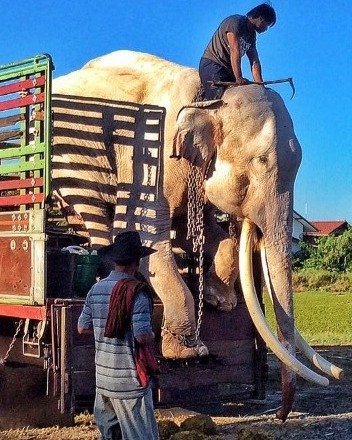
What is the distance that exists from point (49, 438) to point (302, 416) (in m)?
2.25

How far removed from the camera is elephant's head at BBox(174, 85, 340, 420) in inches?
269

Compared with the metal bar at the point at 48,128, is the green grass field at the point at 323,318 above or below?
below

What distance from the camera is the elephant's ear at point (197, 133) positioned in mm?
7152

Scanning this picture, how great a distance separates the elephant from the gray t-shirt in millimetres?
245

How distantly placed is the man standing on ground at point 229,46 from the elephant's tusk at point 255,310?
119cm

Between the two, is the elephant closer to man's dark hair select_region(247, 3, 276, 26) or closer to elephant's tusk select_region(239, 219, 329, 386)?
elephant's tusk select_region(239, 219, 329, 386)

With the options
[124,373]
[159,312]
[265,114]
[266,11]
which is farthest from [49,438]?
[266,11]

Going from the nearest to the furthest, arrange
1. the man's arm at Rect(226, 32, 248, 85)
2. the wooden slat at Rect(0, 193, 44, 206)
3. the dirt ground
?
1. the wooden slat at Rect(0, 193, 44, 206)
2. the dirt ground
3. the man's arm at Rect(226, 32, 248, 85)

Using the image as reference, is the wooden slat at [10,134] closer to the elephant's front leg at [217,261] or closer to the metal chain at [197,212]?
the metal chain at [197,212]

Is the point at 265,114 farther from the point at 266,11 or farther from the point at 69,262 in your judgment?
the point at 69,262

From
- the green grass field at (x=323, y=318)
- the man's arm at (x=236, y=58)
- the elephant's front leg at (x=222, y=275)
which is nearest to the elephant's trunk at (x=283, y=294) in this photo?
the elephant's front leg at (x=222, y=275)

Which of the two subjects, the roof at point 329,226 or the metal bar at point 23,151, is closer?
the metal bar at point 23,151

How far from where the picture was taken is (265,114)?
7051 mm

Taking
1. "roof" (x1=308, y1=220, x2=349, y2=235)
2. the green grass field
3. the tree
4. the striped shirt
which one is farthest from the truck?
"roof" (x1=308, y1=220, x2=349, y2=235)
